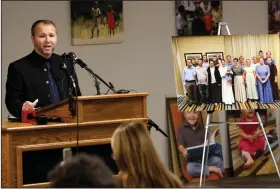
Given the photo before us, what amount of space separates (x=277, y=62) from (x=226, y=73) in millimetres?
471

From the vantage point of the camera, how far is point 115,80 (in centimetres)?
648

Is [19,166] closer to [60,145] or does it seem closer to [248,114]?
[60,145]

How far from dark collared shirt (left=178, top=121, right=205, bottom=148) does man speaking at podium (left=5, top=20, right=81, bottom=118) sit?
8.05 ft

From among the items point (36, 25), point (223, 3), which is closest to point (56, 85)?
point (36, 25)

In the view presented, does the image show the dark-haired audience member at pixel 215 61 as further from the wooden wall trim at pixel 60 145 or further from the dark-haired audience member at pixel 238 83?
the wooden wall trim at pixel 60 145

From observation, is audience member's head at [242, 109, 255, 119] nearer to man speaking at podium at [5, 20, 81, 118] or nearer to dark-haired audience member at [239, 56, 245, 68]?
dark-haired audience member at [239, 56, 245, 68]

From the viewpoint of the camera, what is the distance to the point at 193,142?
6.64 metres

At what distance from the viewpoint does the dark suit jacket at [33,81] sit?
4.36 m

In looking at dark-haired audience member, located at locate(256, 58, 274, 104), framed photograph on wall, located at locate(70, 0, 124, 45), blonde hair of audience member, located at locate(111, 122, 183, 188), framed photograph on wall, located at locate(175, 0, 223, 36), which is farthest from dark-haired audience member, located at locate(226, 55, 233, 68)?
blonde hair of audience member, located at locate(111, 122, 183, 188)

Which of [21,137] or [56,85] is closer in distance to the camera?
[21,137]

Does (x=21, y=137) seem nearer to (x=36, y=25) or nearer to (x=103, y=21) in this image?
(x=36, y=25)

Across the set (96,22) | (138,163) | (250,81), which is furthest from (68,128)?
(96,22)

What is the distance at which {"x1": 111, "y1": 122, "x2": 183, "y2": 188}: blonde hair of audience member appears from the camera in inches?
108

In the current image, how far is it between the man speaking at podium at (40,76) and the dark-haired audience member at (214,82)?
141 centimetres
